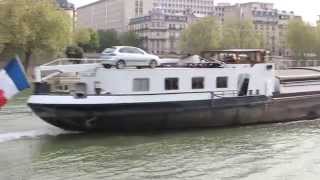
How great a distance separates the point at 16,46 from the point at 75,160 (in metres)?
46.1

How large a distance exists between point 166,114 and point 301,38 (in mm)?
87604

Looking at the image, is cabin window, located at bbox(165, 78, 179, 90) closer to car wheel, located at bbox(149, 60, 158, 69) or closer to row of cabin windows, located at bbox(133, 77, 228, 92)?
row of cabin windows, located at bbox(133, 77, 228, 92)

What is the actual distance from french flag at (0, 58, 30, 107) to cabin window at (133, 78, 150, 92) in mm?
6563

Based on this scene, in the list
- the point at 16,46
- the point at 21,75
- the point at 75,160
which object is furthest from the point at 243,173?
the point at 16,46

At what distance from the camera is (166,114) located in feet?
82.2

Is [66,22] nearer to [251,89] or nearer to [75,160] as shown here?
[251,89]

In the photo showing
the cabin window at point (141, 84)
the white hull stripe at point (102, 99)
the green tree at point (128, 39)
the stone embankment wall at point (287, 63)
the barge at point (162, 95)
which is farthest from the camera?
the green tree at point (128, 39)

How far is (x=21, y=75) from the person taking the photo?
1912 centimetres

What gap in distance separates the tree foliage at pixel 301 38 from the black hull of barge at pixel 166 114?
80978 millimetres

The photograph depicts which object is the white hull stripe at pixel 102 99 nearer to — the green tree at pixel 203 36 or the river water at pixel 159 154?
the river water at pixel 159 154

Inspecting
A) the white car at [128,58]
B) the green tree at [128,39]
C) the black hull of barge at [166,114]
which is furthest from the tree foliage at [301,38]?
the white car at [128,58]

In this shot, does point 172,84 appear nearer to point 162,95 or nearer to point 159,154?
point 162,95

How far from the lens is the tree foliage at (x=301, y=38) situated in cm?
10850

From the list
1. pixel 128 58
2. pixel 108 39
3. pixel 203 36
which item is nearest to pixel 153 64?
pixel 128 58
